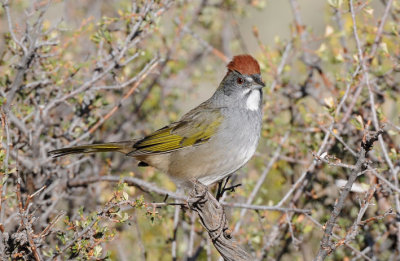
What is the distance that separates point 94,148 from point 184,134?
0.76m

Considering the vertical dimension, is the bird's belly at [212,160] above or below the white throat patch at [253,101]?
below

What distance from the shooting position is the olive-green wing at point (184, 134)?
173 inches

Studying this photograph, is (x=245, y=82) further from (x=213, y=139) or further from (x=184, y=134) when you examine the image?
(x=184, y=134)

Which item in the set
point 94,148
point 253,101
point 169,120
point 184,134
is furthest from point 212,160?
point 169,120

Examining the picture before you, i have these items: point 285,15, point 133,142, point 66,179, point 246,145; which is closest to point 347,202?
point 246,145

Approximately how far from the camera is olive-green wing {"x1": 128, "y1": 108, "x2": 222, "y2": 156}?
4387mm

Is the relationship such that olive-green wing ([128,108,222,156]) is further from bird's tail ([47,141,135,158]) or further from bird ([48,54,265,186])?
bird's tail ([47,141,135,158])

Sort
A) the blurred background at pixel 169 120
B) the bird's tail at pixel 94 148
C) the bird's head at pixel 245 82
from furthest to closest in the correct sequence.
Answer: the bird's head at pixel 245 82, the bird's tail at pixel 94 148, the blurred background at pixel 169 120

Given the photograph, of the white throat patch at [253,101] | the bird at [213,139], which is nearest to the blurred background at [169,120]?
the bird at [213,139]

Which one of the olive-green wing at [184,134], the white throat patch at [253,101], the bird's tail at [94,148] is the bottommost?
the bird's tail at [94,148]

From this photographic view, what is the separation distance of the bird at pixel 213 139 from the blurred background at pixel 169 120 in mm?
263

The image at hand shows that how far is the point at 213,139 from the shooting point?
429 cm

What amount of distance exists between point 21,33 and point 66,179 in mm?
1245

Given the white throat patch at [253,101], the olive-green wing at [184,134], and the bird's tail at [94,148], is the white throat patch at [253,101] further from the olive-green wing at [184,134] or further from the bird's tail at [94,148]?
the bird's tail at [94,148]
